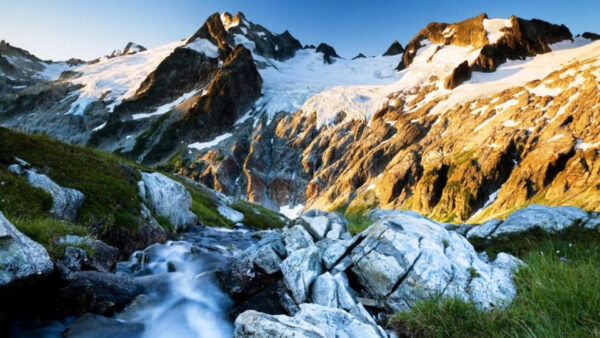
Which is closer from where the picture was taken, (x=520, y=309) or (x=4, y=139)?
(x=520, y=309)

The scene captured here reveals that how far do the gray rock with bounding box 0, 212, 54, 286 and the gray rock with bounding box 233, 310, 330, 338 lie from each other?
17.2 ft

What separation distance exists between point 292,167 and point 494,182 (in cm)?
9541

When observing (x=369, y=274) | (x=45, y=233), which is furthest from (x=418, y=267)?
(x=45, y=233)

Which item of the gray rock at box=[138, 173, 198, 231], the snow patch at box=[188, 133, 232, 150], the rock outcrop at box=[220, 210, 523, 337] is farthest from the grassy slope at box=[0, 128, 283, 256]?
the snow patch at box=[188, 133, 232, 150]

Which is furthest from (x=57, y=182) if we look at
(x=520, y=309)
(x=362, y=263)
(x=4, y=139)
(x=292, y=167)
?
(x=292, y=167)

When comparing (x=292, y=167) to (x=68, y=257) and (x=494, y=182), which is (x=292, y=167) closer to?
(x=494, y=182)

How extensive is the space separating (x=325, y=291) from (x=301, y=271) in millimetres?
1334

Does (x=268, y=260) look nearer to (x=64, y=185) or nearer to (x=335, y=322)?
(x=335, y=322)

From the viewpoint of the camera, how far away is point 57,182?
1505 centimetres

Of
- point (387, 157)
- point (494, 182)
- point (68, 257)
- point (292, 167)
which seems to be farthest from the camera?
point (292, 167)

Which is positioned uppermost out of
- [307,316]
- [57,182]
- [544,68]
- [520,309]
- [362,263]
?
[544,68]

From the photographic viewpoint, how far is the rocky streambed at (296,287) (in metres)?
8.04

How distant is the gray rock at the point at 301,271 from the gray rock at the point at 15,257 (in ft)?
22.3

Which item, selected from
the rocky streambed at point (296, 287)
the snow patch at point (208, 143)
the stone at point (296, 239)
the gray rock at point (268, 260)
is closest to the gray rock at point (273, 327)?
the rocky streambed at point (296, 287)
